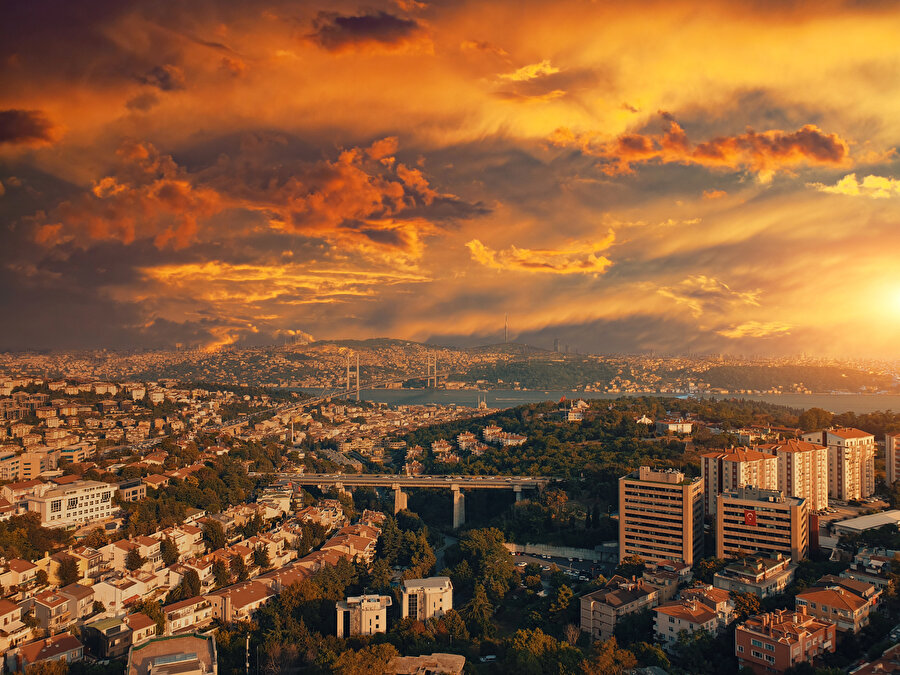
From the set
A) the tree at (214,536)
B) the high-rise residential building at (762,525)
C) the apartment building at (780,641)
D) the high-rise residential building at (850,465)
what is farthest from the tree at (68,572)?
the high-rise residential building at (850,465)

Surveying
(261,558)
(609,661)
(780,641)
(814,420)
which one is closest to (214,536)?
(261,558)

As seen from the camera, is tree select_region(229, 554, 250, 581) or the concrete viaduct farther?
the concrete viaduct

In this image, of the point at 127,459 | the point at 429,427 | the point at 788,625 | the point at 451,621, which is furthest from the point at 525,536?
the point at 429,427

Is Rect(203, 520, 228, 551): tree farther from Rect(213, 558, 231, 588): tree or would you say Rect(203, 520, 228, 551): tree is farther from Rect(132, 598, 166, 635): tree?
Rect(132, 598, 166, 635): tree

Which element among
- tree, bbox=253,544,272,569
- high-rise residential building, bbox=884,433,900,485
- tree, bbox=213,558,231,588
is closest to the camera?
tree, bbox=213,558,231,588

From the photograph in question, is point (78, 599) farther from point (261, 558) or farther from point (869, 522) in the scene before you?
point (869, 522)

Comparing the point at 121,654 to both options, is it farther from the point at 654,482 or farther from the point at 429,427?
the point at 429,427

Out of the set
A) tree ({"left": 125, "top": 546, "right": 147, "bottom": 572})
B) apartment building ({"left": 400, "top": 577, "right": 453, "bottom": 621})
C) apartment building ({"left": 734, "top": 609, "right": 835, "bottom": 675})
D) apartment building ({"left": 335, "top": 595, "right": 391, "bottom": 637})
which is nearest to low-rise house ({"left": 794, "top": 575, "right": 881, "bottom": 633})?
apartment building ({"left": 734, "top": 609, "right": 835, "bottom": 675})
